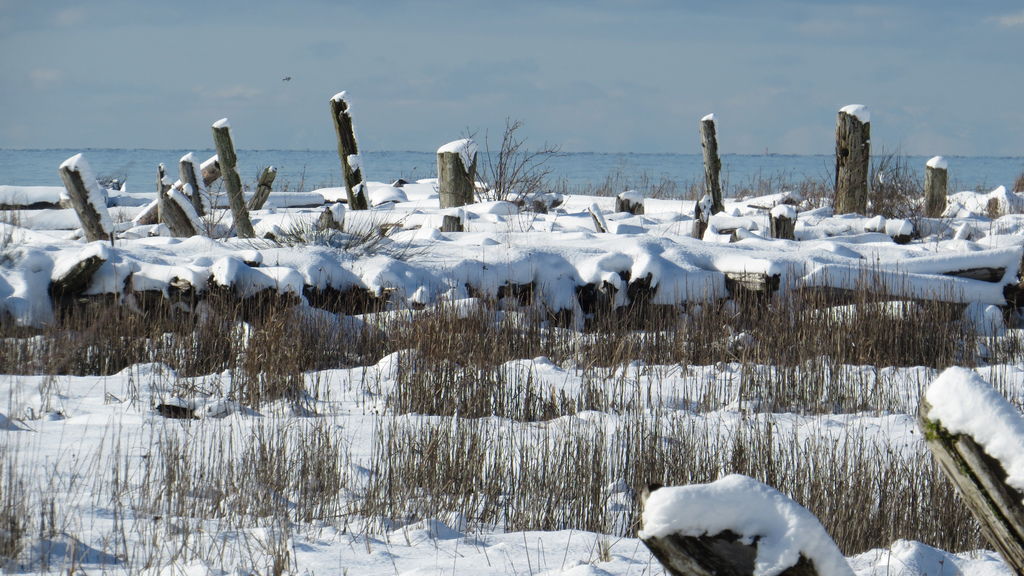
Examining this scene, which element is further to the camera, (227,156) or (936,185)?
(936,185)

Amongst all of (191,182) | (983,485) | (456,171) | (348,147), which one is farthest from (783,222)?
(983,485)

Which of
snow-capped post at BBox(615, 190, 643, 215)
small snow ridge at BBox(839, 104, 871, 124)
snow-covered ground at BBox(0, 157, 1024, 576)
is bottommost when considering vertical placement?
snow-covered ground at BBox(0, 157, 1024, 576)

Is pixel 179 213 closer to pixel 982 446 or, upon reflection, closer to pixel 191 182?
pixel 191 182

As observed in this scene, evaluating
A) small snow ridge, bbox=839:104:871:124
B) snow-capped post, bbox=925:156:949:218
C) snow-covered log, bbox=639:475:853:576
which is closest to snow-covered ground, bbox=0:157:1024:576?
snow-covered log, bbox=639:475:853:576

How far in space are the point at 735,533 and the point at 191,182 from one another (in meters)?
10.9

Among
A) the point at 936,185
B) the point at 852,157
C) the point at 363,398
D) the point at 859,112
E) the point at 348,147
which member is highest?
the point at 859,112

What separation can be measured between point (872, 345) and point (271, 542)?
16.3 ft

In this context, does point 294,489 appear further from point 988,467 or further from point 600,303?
point 600,303

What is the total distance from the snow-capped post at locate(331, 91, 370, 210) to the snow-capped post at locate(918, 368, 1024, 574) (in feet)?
36.0

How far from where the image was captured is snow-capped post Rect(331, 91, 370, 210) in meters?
12.2

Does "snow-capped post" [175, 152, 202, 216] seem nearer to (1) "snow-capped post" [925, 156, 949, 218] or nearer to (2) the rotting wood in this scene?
(2) the rotting wood

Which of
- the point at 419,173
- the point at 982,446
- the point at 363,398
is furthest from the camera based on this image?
the point at 419,173

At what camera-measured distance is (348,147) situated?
12.2 metres

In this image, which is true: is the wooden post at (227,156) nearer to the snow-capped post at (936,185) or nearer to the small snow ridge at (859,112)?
the small snow ridge at (859,112)
